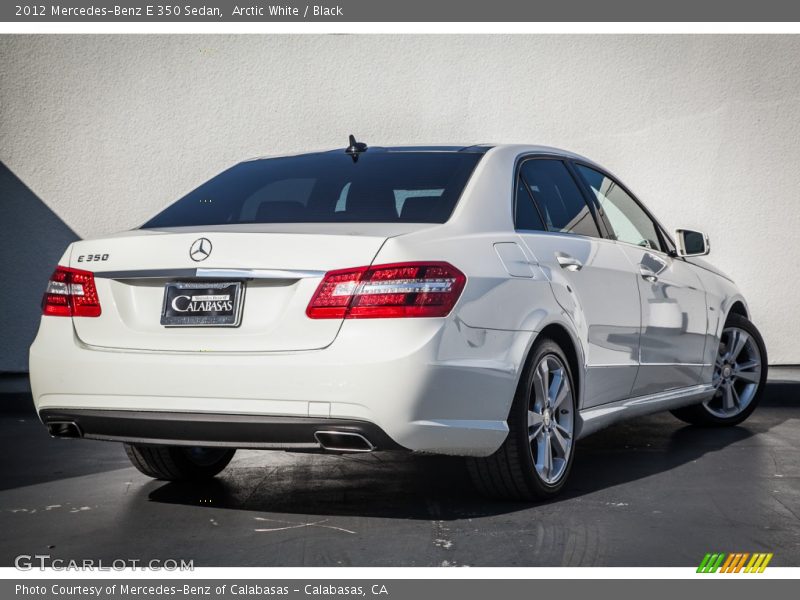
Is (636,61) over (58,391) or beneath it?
over

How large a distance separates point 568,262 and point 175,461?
214 centimetres

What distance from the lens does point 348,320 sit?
13.2 feet

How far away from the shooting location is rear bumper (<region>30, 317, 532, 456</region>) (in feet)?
13.2

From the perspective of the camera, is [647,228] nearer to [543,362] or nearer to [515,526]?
[543,362]

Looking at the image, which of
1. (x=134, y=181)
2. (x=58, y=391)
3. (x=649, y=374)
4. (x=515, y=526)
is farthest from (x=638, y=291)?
(x=134, y=181)

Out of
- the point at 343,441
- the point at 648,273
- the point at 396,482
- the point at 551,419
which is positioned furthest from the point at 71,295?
the point at 648,273

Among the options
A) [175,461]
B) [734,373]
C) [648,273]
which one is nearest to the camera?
[175,461]

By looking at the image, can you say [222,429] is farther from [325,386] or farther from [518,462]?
[518,462]

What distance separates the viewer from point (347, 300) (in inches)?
159

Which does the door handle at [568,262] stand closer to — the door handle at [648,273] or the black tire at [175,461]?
the door handle at [648,273]

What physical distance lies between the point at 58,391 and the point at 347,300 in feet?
4.20

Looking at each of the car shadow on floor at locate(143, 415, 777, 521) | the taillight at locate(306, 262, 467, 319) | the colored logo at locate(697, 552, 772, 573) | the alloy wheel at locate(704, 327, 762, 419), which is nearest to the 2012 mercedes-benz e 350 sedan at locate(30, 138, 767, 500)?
the taillight at locate(306, 262, 467, 319)

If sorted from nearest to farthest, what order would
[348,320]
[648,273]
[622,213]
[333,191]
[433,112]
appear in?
[348,320] → [333,191] → [648,273] → [622,213] → [433,112]

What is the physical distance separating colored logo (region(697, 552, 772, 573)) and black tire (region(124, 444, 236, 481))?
104 inches
